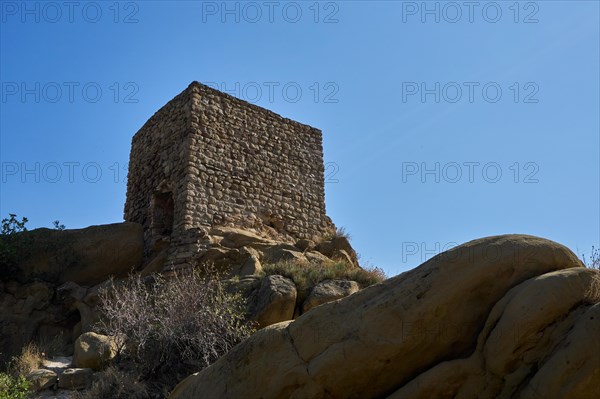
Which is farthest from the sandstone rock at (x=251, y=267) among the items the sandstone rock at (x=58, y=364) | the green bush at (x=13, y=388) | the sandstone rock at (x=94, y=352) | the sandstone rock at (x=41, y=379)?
the green bush at (x=13, y=388)

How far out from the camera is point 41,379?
8.41 m

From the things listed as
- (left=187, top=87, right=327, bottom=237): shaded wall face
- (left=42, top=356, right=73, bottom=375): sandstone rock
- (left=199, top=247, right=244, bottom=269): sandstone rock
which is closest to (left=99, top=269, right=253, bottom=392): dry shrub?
(left=42, top=356, right=73, bottom=375): sandstone rock

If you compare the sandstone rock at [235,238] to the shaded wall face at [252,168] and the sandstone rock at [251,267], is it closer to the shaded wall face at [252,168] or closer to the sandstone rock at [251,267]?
the shaded wall face at [252,168]

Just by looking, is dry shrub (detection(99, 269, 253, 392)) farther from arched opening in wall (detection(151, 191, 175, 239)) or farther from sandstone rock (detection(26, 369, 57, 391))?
arched opening in wall (detection(151, 191, 175, 239))

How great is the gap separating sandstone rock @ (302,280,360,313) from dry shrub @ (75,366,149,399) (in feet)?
10.0

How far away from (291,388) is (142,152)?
10.8 metres

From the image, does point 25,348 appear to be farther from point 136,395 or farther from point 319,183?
point 319,183

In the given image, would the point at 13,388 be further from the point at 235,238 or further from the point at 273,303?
the point at 235,238

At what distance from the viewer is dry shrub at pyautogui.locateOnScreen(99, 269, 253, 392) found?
27.5 feet

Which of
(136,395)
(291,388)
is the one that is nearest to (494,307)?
(291,388)

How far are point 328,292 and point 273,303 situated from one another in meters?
1.00

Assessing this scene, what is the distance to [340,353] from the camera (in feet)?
16.4

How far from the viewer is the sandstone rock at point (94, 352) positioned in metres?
8.76

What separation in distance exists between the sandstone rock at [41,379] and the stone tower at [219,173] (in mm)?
3522
